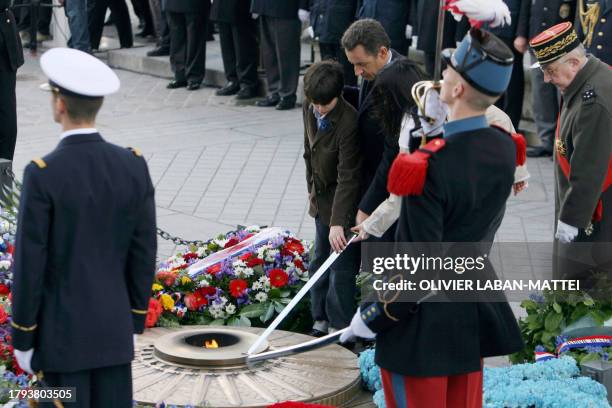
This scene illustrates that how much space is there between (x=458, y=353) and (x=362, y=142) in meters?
1.98

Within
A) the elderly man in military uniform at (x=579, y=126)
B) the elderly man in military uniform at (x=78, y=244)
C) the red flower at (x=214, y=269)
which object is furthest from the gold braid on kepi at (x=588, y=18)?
the elderly man in military uniform at (x=78, y=244)

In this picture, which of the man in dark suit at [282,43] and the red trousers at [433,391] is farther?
the man in dark suit at [282,43]

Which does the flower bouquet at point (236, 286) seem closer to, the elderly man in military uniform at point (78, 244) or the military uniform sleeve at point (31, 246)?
the elderly man in military uniform at point (78, 244)

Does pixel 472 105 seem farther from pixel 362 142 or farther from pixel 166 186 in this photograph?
pixel 166 186

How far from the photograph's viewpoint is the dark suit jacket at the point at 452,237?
144 inches

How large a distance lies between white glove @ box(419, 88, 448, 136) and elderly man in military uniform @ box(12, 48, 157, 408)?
42.7 inches

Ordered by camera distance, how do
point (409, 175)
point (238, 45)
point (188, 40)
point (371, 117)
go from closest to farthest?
point (409, 175), point (371, 117), point (238, 45), point (188, 40)

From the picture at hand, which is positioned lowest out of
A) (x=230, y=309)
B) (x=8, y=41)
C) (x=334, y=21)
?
(x=334, y=21)

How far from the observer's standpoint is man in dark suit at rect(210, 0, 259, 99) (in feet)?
41.7

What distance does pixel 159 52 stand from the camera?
587 inches

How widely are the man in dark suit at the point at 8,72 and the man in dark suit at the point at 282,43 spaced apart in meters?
4.05

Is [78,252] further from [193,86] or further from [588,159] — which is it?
[193,86]

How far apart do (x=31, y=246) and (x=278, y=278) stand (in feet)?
8.80

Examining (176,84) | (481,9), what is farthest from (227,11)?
(481,9)
